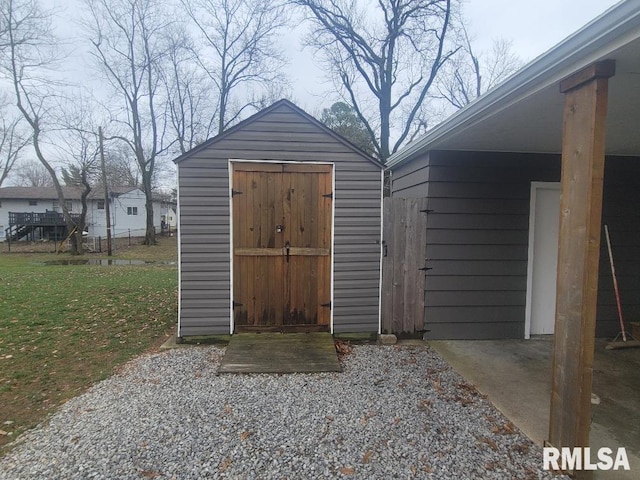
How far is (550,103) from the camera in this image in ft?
8.00

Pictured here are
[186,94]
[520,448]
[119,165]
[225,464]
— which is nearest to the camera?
[225,464]

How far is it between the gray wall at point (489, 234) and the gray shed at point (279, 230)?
72 centimetres

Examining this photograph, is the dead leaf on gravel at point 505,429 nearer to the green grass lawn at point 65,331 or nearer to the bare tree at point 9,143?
the green grass lawn at point 65,331

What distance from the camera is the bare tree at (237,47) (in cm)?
1536

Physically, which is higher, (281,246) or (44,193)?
(44,193)

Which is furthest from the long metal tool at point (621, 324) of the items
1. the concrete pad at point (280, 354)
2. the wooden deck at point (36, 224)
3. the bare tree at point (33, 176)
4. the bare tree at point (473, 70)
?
the bare tree at point (33, 176)

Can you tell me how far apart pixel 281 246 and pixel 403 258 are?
145cm

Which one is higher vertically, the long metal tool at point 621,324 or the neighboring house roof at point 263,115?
the neighboring house roof at point 263,115

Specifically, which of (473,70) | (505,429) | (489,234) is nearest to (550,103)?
(489,234)

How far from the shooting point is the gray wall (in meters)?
4.14

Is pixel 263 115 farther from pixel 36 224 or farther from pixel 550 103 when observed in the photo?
pixel 36 224

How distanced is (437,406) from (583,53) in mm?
2462

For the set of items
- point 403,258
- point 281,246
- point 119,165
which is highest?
point 119,165

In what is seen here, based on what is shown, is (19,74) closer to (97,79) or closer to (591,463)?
(97,79)
